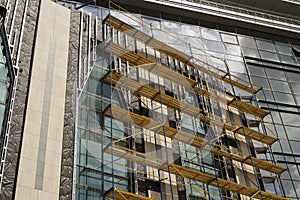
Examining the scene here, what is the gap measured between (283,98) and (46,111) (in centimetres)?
1513

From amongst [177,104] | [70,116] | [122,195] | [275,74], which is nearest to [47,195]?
[122,195]

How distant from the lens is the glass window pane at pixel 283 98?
25453mm

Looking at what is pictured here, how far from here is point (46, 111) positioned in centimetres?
1688

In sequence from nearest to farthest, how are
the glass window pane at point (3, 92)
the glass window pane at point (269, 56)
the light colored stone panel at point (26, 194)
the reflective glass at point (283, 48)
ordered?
the light colored stone panel at point (26, 194)
the glass window pane at point (3, 92)
the glass window pane at point (269, 56)
the reflective glass at point (283, 48)


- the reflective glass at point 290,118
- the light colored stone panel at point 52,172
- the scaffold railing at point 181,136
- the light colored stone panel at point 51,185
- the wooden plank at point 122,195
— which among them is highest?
the reflective glass at point 290,118

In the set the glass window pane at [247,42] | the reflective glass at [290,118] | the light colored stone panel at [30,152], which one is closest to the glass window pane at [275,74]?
the glass window pane at [247,42]

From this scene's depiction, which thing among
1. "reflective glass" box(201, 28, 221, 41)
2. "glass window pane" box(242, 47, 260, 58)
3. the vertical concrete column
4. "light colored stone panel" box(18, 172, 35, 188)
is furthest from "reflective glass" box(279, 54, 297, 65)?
"light colored stone panel" box(18, 172, 35, 188)

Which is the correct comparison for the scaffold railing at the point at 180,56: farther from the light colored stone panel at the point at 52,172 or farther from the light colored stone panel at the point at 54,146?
the light colored stone panel at the point at 52,172

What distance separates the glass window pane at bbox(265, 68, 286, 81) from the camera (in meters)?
26.7

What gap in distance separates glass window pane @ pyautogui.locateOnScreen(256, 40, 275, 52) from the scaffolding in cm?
559

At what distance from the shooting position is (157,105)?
19719mm

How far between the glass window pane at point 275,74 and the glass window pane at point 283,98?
145 cm

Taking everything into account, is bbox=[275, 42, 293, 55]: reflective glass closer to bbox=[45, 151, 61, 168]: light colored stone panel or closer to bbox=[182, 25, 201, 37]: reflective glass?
bbox=[182, 25, 201, 37]: reflective glass

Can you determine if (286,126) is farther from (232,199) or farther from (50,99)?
(50,99)
